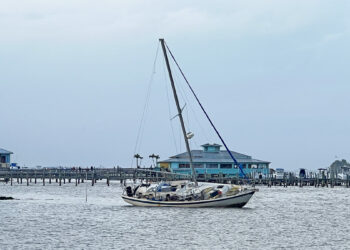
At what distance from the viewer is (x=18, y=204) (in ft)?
289

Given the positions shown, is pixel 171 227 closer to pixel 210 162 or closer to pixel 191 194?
pixel 191 194

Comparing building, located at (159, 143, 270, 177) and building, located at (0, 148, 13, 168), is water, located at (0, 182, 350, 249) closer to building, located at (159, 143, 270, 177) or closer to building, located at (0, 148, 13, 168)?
building, located at (159, 143, 270, 177)

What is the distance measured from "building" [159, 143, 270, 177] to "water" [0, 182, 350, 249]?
59482mm

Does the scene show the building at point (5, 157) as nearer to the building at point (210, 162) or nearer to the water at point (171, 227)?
the building at point (210, 162)

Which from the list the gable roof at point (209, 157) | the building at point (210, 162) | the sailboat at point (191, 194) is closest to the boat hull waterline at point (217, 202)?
the sailboat at point (191, 194)

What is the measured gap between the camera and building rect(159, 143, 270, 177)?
478ft

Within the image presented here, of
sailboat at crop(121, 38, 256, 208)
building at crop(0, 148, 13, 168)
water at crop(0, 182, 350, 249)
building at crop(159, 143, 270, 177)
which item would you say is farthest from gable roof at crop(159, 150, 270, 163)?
sailboat at crop(121, 38, 256, 208)

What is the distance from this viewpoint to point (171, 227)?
60625 mm

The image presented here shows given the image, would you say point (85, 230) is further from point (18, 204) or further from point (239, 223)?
point (18, 204)

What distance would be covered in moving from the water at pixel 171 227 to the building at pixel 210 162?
59.5 m

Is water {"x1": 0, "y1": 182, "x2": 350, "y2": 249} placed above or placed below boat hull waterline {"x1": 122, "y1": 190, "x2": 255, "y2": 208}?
below

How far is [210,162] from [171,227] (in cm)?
8591

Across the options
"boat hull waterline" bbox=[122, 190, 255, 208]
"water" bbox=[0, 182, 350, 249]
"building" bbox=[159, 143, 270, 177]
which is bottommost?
"water" bbox=[0, 182, 350, 249]

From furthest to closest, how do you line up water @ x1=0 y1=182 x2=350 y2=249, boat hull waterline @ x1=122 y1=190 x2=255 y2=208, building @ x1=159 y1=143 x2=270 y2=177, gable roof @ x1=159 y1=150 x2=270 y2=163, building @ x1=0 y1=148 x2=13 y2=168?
building @ x1=0 y1=148 x2=13 y2=168, gable roof @ x1=159 y1=150 x2=270 y2=163, building @ x1=159 y1=143 x2=270 y2=177, boat hull waterline @ x1=122 y1=190 x2=255 y2=208, water @ x1=0 y1=182 x2=350 y2=249
